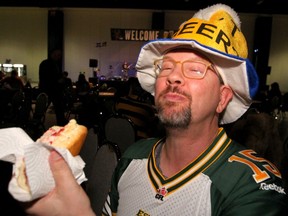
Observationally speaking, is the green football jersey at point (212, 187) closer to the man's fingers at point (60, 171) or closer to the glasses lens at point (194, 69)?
the glasses lens at point (194, 69)

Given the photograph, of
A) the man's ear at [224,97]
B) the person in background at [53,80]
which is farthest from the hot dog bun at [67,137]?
the person in background at [53,80]

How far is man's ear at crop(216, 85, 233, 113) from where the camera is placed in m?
1.22

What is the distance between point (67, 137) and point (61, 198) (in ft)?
0.78

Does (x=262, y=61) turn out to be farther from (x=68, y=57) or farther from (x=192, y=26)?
(x=192, y=26)

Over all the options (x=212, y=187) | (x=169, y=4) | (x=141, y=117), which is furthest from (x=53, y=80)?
(x=169, y=4)

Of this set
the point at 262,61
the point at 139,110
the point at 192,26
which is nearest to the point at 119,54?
the point at 262,61

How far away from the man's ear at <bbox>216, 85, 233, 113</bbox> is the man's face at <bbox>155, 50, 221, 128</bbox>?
0.06 meters

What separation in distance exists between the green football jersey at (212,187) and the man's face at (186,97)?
0.15 m

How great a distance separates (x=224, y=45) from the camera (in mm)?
1122

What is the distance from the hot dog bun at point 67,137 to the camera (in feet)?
3.26

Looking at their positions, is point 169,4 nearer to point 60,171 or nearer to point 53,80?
point 53,80

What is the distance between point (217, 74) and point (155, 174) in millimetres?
469

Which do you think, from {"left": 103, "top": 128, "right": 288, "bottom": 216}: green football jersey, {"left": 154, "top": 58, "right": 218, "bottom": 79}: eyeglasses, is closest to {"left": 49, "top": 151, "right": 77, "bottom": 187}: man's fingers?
{"left": 103, "top": 128, "right": 288, "bottom": 216}: green football jersey

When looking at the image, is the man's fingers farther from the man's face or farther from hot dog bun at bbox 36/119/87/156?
the man's face
